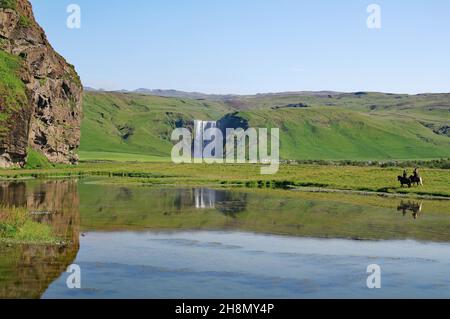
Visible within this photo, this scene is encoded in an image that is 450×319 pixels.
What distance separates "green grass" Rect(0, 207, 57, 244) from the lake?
141 cm

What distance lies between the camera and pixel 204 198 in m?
75.1

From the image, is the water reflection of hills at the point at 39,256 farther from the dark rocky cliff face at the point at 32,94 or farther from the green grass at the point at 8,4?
the green grass at the point at 8,4

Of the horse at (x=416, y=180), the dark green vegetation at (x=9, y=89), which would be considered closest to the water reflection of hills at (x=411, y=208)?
the horse at (x=416, y=180)

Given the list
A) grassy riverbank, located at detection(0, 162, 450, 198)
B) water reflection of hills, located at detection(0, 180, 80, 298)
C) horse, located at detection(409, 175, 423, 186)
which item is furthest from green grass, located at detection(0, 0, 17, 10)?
horse, located at detection(409, 175, 423, 186)

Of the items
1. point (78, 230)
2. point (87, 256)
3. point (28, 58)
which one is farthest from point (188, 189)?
point (28, 58)

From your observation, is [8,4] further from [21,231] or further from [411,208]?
[21,231]

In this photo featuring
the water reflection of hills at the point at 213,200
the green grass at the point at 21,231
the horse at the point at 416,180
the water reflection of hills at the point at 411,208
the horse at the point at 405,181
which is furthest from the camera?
the horse at the point at 416,180

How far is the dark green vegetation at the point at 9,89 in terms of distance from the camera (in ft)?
393

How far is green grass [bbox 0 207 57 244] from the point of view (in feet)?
130

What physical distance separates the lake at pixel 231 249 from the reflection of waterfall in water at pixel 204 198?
23 cm

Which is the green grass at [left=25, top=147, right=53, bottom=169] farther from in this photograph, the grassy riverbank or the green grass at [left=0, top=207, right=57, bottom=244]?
the green grass at [left=0, top=207, right=57, bottom=244]

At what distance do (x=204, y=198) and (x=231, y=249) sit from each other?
1335 inches

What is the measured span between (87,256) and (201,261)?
254 inches
